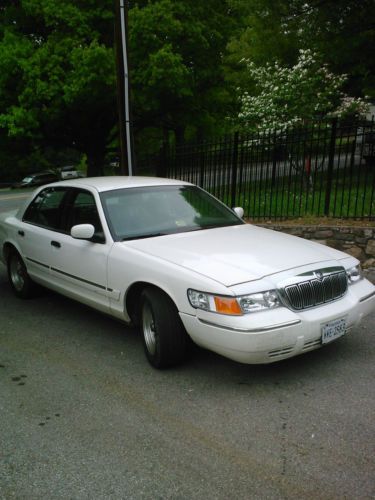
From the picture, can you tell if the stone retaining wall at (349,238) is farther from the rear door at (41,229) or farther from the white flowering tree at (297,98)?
the white flowering tree at (297,98)

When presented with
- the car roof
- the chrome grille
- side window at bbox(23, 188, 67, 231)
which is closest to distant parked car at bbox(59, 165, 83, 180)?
side window at bbox(23, 188, 67, 231)

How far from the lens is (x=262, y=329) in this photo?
3521 millimetres

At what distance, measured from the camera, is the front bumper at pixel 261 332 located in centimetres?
354

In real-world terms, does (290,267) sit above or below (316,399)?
above

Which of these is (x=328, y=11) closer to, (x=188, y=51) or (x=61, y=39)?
(x=188, y=51)

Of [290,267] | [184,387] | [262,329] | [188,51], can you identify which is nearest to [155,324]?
[184,387]

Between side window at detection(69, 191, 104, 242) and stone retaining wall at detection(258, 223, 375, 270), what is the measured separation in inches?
154

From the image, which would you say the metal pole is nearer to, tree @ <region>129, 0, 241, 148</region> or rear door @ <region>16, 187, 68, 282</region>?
rear door @ <region>16, 187, 68, 282</region>

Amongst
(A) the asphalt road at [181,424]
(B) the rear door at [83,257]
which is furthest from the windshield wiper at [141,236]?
(A) the asphalt road at [181,424]

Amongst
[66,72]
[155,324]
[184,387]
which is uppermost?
[66,72]

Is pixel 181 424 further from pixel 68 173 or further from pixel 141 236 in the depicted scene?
pixel 68 173

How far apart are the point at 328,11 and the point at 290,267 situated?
1174cm

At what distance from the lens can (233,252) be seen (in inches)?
164

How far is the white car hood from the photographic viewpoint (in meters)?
3.81
